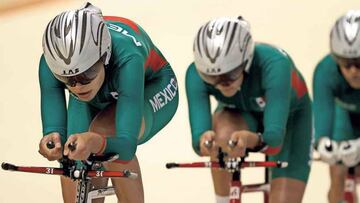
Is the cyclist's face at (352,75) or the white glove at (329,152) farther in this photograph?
the cyclist's face at (352,75)

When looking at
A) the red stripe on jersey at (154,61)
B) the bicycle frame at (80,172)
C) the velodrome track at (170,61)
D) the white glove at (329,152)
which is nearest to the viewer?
the bicycle frame at (80,172)

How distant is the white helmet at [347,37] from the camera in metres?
2.19

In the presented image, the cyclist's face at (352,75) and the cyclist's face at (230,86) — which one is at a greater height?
the cyclist's face at (352,75)

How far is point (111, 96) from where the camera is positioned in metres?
2.40

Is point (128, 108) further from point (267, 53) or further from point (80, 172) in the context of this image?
point (267, 53)

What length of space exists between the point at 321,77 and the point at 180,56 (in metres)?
2.75

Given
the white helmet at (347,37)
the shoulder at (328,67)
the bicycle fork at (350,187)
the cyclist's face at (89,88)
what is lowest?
the bicycle fork at (350,187)

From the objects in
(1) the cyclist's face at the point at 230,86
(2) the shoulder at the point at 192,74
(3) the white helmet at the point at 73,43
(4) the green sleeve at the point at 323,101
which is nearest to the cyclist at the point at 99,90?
(3) the white helmet at the point at 73,43

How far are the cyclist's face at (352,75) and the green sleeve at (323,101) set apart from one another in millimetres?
64

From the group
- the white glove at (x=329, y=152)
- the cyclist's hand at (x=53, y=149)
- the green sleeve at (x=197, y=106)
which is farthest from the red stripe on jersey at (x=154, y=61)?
the white glove at (x=329, y=152)

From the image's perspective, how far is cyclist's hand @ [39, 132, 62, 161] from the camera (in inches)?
84.1

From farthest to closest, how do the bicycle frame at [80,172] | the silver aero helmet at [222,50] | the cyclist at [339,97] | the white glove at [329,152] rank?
1. the silver aero helmet at [222,50]
2. the cyclist at [339,97]
3. the white glove at [329,152]
4. the bicycle frame at [80,172]

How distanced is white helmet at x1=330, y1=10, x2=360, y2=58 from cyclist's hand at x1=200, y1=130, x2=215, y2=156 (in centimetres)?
48

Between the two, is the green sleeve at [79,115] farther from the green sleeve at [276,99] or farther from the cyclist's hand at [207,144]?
the green sleeve at [276,99]
